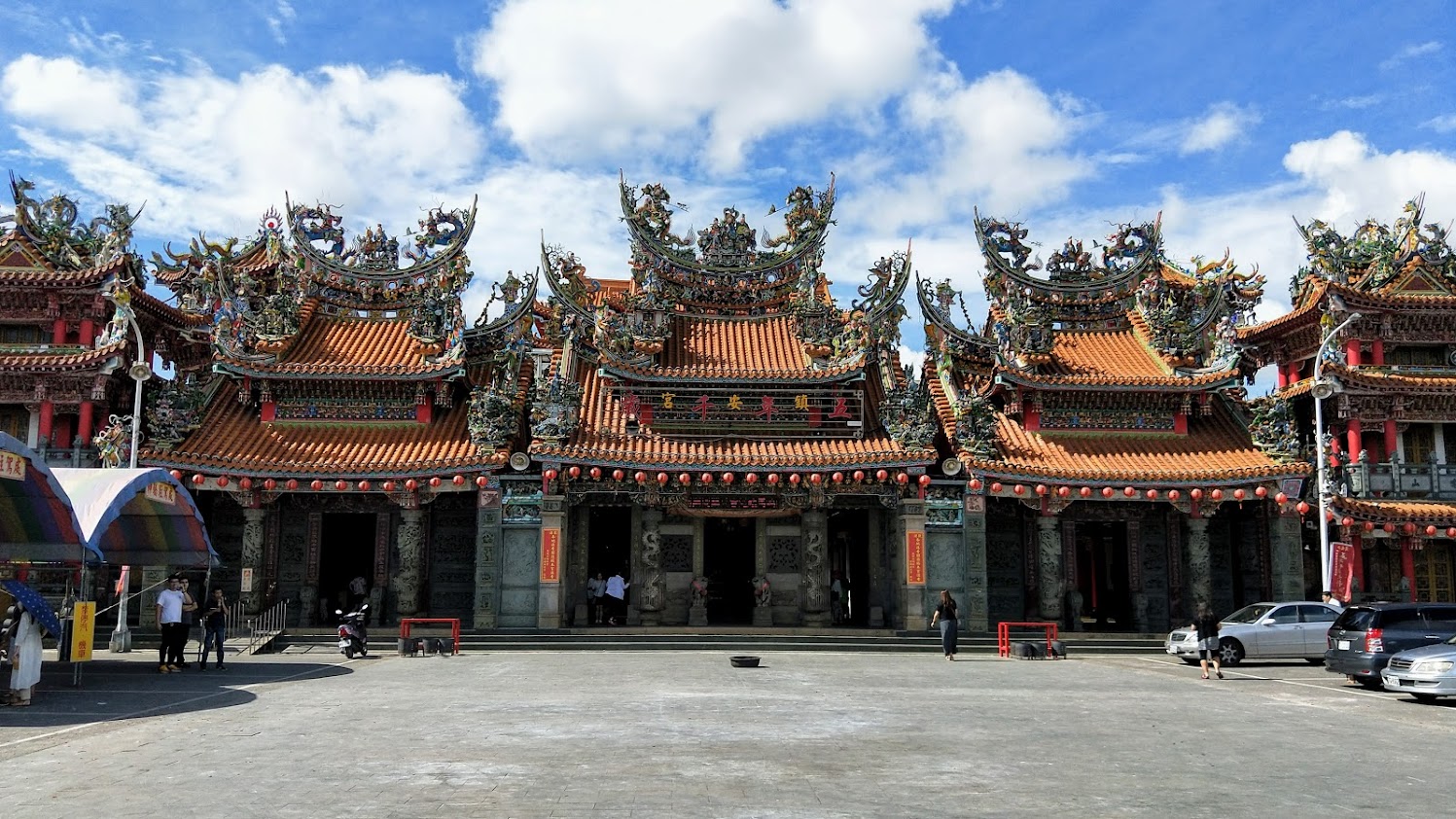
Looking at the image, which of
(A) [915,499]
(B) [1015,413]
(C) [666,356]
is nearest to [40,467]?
(C) [666,356]

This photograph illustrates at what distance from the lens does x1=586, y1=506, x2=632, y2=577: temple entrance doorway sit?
1146 inches

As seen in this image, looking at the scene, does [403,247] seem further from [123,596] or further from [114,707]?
[114,707]

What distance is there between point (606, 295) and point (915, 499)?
35.5ft

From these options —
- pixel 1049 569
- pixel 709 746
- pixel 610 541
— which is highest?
pixel 610 541

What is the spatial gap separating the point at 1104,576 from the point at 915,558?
305 inches

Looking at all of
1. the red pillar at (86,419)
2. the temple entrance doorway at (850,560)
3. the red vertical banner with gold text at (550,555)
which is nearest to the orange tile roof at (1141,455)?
the temple entrance doorway at (850,560)

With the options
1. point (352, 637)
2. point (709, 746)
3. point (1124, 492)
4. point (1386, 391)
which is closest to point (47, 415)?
point (352, 637)

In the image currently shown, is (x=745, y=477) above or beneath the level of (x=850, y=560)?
above

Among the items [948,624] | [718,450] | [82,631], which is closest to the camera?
[82,631]

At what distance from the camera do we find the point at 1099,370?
29656 millimetres

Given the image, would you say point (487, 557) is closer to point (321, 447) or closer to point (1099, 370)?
point (321, 447)

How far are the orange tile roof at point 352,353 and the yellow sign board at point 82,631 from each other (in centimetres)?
1154

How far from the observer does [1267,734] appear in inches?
483

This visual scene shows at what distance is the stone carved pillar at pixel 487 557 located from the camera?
25766 millimetres
